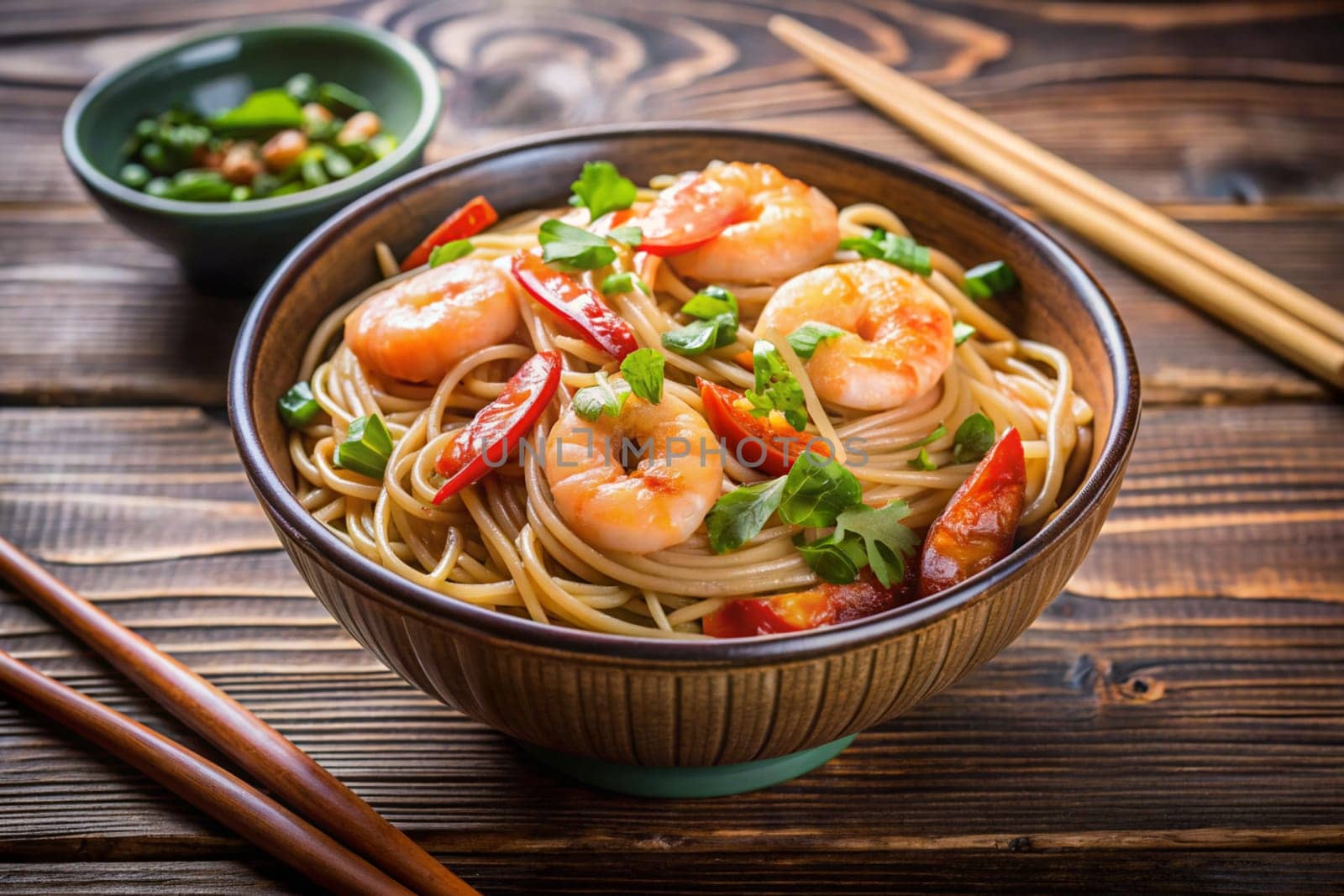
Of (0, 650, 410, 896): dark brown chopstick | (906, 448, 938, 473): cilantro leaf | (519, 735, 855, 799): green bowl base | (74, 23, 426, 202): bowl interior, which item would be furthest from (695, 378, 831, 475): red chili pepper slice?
(74, 23, 426, 202): bowl interior

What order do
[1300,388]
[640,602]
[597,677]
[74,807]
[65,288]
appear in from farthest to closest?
[65,288] < [1300,388] < [74,807] < [640,602] < [597,677]

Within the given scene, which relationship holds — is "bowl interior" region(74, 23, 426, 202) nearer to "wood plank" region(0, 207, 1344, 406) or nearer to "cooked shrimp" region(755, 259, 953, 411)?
"wood plank" region(0, 207, 1344, 406)

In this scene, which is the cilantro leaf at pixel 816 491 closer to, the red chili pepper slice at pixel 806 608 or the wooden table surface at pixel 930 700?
the red chili pepper slice at pixel 806 608

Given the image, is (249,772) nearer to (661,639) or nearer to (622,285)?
(661,639)

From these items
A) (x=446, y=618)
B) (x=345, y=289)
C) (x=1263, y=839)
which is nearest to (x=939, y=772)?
(x=1263, y=839)

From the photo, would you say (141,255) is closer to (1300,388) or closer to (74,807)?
(74,807)
